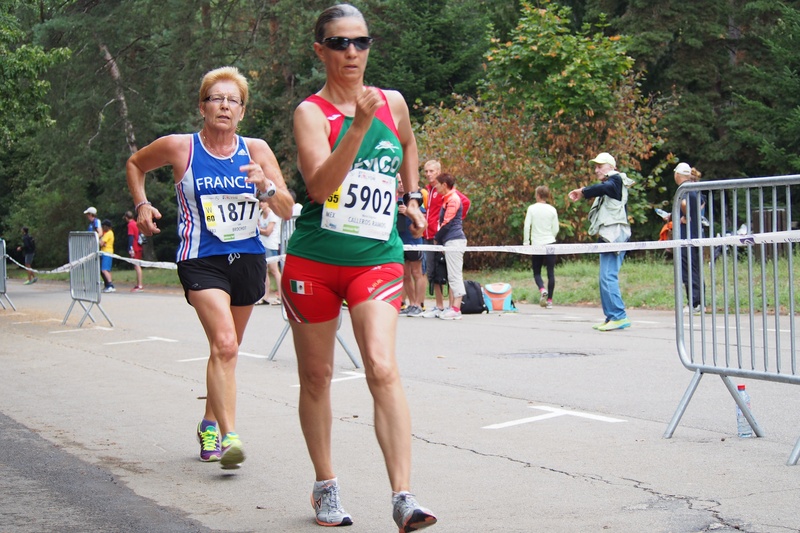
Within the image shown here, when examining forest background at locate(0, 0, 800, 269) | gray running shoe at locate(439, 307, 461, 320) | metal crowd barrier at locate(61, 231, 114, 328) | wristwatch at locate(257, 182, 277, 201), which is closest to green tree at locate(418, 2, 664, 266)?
forest background at locate(0, 0, 800, 269)

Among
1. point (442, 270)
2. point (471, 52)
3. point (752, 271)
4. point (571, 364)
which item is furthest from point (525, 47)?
point (752, 271)

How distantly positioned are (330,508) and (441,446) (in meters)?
1.84

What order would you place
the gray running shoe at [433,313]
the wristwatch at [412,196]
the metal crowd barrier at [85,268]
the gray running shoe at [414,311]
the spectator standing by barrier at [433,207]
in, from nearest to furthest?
the wristwatch at [412,196]
the metal crowd barrier at [85,268]
the spectator standing by barrier at [433,207]
the gray running shoe at [433,313]
the gray running shoe at [414,311]

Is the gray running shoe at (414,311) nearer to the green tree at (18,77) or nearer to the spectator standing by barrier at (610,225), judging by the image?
the spectator standing by barrier at (610,225)

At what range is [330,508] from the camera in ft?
15.4

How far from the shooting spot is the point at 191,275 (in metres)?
6.05

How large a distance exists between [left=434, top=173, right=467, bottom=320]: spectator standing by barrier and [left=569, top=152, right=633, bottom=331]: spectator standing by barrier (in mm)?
2361

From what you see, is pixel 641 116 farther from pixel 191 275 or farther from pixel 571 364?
pixel 191 275

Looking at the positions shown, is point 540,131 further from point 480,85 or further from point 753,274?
point 753,274

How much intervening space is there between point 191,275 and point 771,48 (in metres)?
27.2

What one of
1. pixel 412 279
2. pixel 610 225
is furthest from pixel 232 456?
pixel 412 279

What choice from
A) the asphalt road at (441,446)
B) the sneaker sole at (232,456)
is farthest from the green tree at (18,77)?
the sneaker sole at (232,456)

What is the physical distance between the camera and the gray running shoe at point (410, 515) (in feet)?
13.0

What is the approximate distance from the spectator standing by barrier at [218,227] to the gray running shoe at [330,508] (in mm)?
1314
